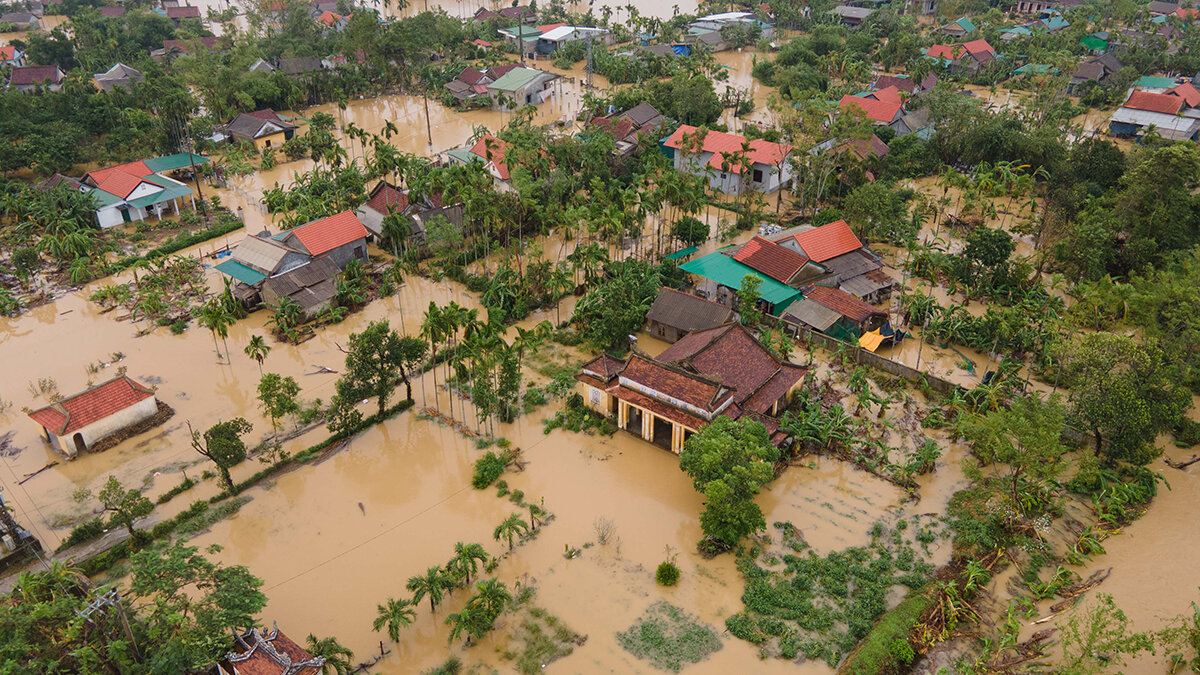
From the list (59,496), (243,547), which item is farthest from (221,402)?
(243,547)

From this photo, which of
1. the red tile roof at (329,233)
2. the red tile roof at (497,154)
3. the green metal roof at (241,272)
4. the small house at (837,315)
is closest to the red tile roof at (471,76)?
the red tile roof at (497,154)

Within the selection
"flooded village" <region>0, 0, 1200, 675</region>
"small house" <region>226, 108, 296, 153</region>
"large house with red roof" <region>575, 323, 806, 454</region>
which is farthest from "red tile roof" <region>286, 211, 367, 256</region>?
"small house" <region>226, 108, 296, 153</region>

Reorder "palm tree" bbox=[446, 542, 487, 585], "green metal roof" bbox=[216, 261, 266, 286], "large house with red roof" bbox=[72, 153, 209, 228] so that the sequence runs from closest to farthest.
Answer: "palm tree" bbox=[446, 542, 487, 585] → "green metal roof" bbox=[216, 261, 266, 286] → "large house with red roof" bbox=[72, 153, 209, 228]

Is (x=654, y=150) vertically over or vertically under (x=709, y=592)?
over

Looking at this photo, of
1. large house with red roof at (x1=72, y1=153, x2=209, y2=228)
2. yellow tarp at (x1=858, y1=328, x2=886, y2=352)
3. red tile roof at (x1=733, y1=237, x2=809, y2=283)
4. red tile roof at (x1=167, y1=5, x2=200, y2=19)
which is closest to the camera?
yellow tarp at (x1=858, y1=328, x2=886, y2=352)

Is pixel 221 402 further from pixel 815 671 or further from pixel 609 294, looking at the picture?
pixel 815 671

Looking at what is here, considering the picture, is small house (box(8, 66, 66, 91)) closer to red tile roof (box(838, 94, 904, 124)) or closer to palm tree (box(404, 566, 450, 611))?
palm tree (box(404, 566, 450, 611))

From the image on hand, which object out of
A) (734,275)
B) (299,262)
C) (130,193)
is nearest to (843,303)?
(734,275)
